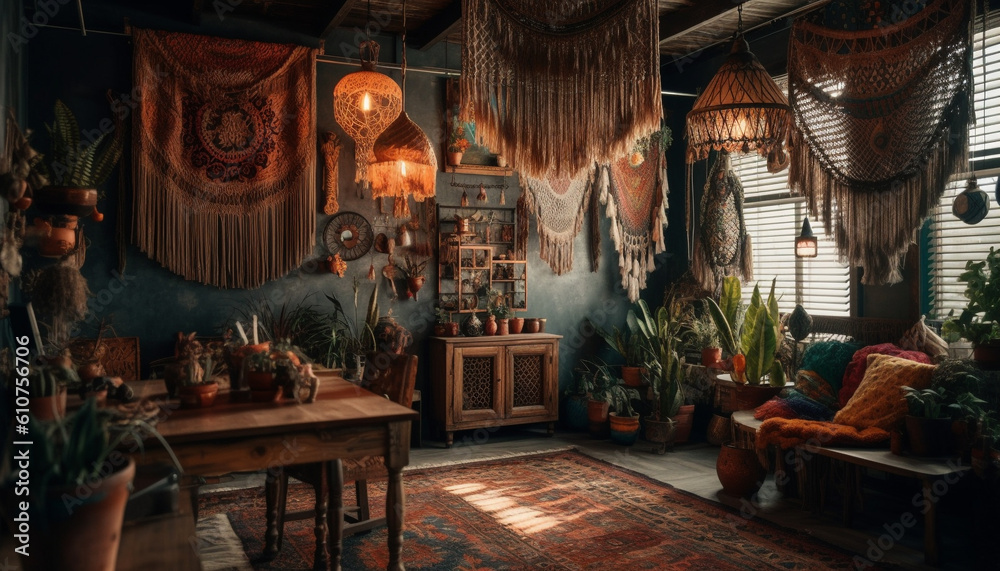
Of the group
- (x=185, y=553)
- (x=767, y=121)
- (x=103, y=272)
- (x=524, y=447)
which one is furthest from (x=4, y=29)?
(x=524, y=447)

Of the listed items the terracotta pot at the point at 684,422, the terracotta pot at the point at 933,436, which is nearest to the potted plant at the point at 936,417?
the terracotta pot at the point at 933,436

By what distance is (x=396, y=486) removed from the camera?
2.91 meters

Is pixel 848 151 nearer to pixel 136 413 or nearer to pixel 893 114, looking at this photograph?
A: pixel 893 114

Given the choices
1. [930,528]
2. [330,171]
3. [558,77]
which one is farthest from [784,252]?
[558,77]

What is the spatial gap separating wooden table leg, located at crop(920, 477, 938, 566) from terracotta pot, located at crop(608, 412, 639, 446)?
2.63 meters

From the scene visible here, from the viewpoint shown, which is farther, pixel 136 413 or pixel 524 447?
pixel 524 447

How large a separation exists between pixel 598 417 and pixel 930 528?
303cm

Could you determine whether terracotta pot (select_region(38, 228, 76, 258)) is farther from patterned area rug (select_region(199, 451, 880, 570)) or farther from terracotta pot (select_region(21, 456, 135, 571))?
terracotta pot (select_region(21, 456, 135, 571))

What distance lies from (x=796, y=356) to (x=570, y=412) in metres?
2.15

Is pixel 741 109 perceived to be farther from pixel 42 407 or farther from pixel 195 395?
pixel 42 407

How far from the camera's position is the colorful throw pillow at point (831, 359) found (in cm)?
470

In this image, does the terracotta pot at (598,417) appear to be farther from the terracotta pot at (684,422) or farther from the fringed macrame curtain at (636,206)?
the fringed macrame curtain at (636,206)

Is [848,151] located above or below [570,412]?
above

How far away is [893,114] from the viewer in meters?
4.12
